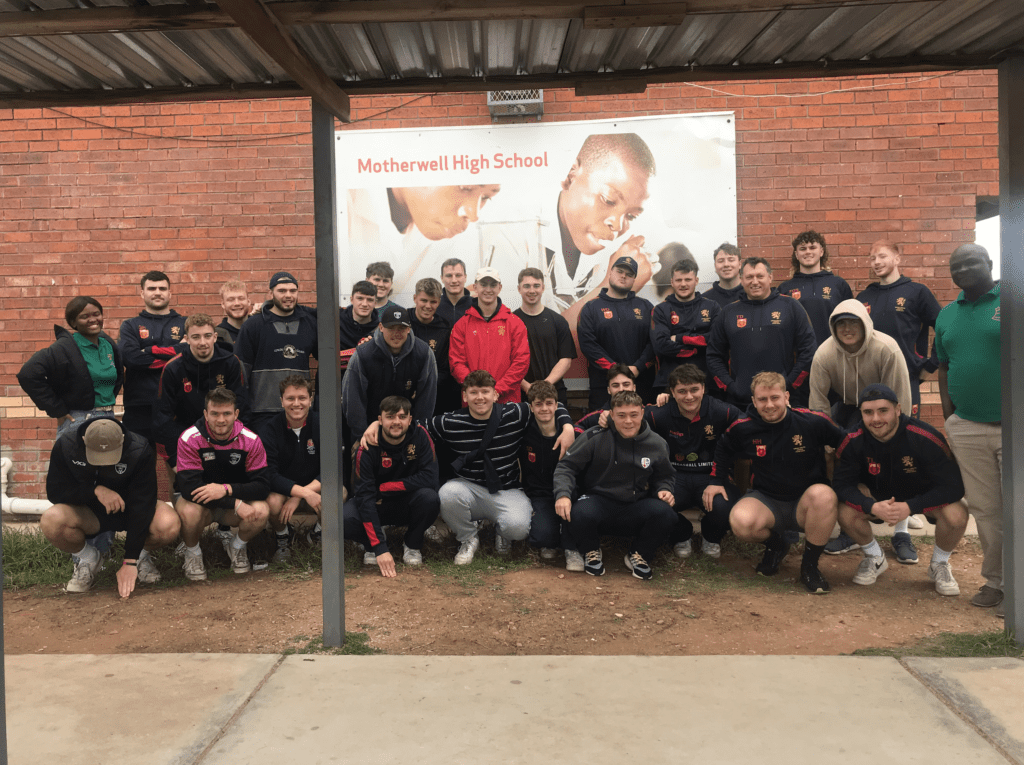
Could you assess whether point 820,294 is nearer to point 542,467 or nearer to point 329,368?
point 542,467

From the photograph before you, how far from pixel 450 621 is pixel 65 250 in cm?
538

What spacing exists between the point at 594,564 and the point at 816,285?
9.51 feet

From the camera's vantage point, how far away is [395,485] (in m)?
5.43

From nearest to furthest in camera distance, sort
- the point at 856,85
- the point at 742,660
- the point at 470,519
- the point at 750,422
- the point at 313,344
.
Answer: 1. the point at 742,660
2. the point at 750,422
3. the point at 470,519
4. the point at 313,344
5. the point at 856,85

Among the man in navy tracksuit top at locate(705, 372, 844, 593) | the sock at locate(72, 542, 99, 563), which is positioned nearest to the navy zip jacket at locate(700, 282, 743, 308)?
the man in navy tracksuit top at locate(705, 372, 844, 593)

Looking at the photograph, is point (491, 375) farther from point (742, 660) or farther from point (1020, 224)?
point (1020, 224)

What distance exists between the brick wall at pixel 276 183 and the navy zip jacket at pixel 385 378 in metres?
1.80

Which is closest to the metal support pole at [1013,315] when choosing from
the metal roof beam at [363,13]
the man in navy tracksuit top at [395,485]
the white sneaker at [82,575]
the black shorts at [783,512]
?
the metal roof beam at [363,13]

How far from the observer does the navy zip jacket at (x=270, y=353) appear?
235 inches

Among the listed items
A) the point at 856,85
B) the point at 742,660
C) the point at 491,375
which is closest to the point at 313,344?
the point at 491,375

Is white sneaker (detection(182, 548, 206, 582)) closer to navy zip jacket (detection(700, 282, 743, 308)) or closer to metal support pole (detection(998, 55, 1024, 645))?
navy zip jacket (detection(700, 282, 743, 308))

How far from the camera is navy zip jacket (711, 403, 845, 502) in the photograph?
511cm

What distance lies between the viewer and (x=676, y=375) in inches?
218

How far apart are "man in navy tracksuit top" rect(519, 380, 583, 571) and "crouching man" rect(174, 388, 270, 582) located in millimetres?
1841
